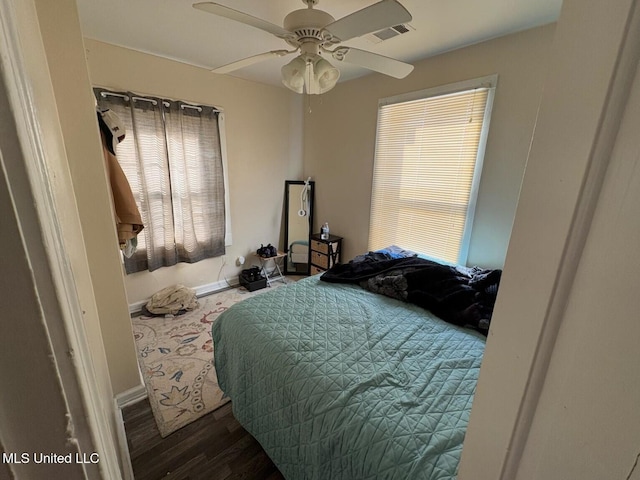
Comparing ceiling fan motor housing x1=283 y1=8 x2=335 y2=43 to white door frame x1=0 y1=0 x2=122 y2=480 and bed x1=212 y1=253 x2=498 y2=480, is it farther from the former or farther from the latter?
bed x1=212 y1=253 x2=498 y2=480

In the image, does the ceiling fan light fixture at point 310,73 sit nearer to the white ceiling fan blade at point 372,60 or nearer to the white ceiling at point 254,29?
the white ceiling fan blade at point 372,60

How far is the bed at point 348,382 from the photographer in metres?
0.92

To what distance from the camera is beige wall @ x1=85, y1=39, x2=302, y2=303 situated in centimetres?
246

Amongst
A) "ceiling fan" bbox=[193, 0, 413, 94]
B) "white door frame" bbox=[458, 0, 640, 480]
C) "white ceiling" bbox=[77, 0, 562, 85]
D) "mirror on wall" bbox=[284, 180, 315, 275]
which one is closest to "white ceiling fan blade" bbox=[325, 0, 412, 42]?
"ceiling fan" bbox=[193, 0, 413, 94]

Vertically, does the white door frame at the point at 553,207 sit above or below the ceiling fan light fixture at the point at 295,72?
below

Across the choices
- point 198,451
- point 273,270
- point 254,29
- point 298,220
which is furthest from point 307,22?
point 273,270

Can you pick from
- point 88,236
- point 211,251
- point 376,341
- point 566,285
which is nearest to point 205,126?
point 211,251

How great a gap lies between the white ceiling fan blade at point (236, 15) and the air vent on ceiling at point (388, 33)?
0.86 m

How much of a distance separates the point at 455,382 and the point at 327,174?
292 cm

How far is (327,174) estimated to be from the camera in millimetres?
3609

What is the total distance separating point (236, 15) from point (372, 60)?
2.64 ft

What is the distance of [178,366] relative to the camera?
2127mm
